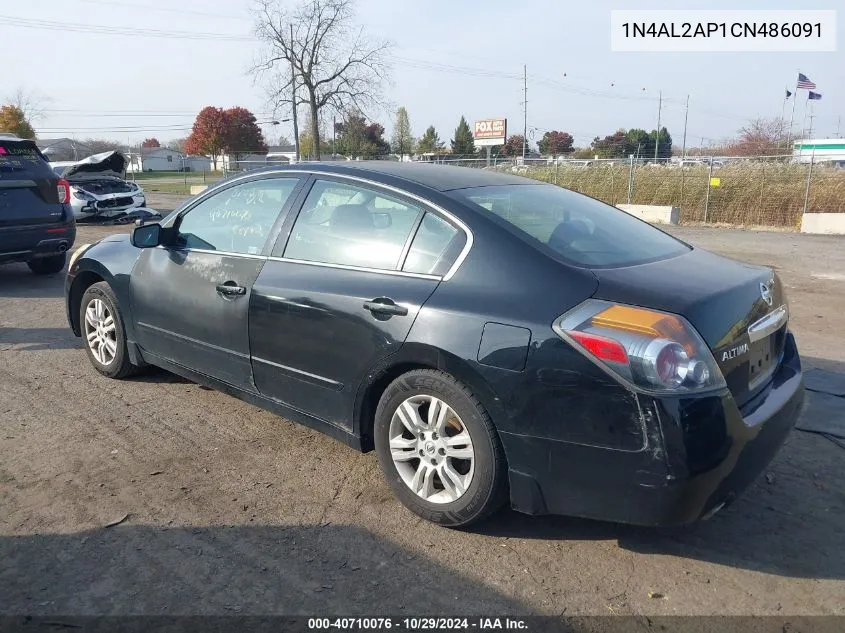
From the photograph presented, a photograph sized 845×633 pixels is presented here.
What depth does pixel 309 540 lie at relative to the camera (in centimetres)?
300

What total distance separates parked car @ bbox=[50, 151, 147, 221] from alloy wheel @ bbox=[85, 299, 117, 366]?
12444 mm

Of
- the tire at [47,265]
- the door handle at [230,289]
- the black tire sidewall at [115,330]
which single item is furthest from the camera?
the tire at [47,265]

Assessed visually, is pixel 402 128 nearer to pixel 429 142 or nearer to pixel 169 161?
pixel 429 142

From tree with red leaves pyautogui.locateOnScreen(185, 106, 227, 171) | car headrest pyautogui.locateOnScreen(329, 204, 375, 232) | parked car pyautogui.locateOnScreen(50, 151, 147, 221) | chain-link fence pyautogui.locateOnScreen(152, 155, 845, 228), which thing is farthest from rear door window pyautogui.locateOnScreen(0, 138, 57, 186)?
tree with red leaves pyautogui.locateOnScreen(185, 106, 227, 171)

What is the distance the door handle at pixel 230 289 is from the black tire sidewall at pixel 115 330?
4.16 feet

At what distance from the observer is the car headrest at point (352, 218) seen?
349 centimetres

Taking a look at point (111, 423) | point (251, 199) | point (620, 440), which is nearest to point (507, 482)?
point (620, 440)

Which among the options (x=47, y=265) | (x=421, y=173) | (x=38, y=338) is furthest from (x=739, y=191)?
(x=38, y=338)

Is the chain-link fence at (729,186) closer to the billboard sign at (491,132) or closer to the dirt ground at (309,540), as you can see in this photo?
the dirt ground at (309,540)

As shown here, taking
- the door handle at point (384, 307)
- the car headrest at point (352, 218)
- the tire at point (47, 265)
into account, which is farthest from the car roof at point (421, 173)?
the tire at point (47, 265)

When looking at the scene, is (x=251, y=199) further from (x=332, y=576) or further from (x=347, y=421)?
(x=332, y=576)

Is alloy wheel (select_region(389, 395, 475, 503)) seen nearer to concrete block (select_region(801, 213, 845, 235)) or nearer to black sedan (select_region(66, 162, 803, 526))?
black sedan (select_region(66, 162, 803, 526))

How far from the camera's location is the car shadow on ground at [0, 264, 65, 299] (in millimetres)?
8227

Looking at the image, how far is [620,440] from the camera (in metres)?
2.54
